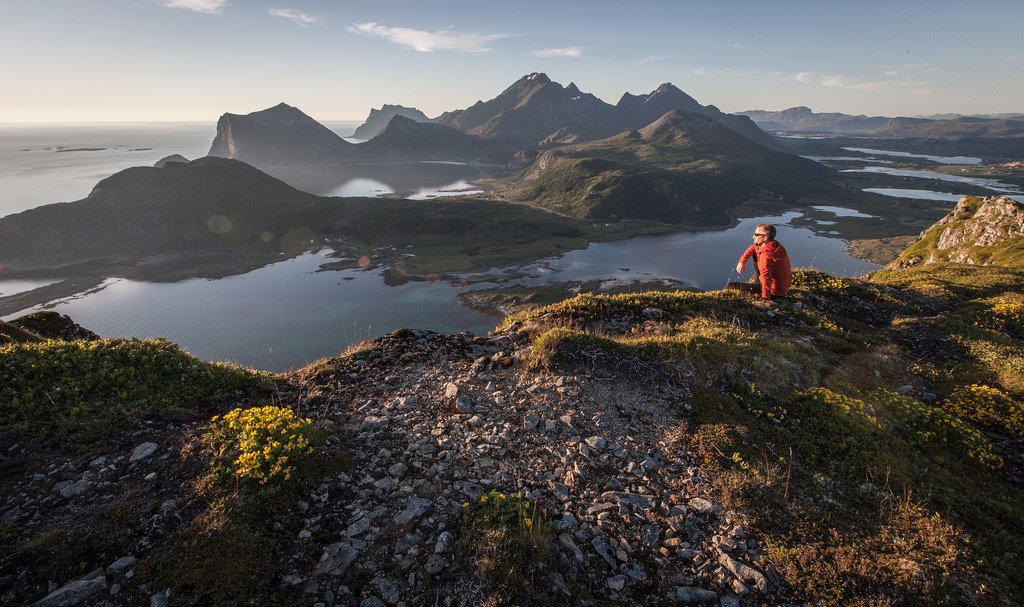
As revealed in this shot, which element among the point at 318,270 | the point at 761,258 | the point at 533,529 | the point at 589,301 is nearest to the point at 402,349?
the point at 589,301

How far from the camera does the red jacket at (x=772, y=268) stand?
17531 mm

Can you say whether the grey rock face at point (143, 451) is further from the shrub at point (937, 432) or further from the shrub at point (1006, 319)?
the shrub at point (1006, 319)

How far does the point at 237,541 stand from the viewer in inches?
251

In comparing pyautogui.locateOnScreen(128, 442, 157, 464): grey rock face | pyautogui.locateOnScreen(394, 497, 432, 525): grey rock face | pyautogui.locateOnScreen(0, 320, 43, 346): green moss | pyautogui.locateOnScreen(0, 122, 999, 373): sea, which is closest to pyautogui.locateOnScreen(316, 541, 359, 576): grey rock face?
pyautogui.locateOnScreen(394, 497, 432, 525): grey rock face

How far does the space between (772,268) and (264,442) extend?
19.2 meters

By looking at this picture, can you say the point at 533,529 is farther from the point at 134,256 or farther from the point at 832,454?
the point at 134,256

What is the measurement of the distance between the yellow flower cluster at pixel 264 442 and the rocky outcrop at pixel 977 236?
2267 inches

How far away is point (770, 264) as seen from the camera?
17.7 metres

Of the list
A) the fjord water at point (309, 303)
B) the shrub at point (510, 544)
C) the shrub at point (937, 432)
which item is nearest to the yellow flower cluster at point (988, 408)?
the shrub at point (937, 432)

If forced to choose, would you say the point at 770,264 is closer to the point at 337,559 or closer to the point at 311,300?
the point at 337,559

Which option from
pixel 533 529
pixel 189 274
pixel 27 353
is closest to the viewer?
pixel 533 529

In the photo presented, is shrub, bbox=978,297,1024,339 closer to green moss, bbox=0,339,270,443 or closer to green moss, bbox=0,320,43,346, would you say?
green moss, bbox=0,339,270,443

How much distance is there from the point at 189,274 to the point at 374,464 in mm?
Answer: 193477

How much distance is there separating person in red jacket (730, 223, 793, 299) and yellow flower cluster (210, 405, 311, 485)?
668 inches
